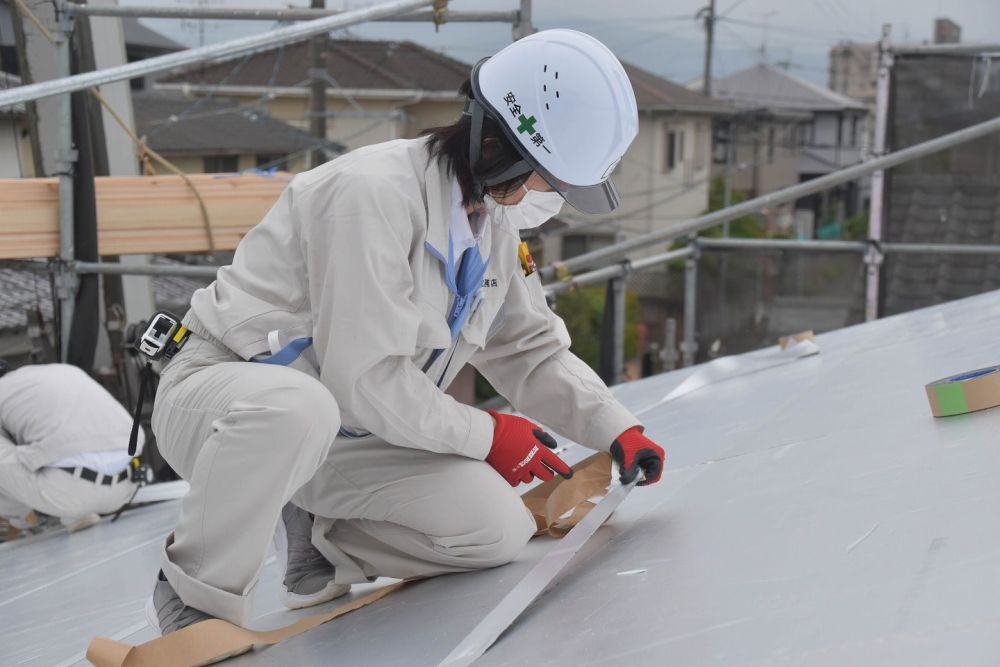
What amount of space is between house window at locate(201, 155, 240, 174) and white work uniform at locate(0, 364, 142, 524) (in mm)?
14193

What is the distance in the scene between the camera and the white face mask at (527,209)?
197 cm

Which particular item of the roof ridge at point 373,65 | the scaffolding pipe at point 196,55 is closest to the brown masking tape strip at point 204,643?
the scaffolding pipe at point 196,55

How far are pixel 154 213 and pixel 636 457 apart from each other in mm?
2722

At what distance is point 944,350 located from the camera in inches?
108

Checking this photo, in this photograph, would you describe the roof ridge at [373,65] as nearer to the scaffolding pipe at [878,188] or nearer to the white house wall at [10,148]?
the scaffolding pipe at [878,188]

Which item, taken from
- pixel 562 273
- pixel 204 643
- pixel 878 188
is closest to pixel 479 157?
pixel 204 643

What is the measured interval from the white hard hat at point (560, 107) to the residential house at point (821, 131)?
31.3m

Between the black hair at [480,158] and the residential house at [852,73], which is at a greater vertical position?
the black hair at [480,158]

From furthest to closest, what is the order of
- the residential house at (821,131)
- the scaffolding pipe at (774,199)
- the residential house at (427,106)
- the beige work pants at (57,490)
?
the residential house at (821,131), the residential house at (427,106), the scaffolding pipe at (774,199), the beige work pants at (57,490)

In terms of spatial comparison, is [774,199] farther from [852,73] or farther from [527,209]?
[852,73]

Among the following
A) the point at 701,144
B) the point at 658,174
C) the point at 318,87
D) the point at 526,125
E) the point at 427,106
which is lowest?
the point at 658,174

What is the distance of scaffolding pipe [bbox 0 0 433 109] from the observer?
8.17ft

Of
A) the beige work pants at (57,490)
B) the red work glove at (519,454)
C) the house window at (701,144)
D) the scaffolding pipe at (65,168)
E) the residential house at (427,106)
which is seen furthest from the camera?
the house window at (701,144)

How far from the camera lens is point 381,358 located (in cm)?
177
